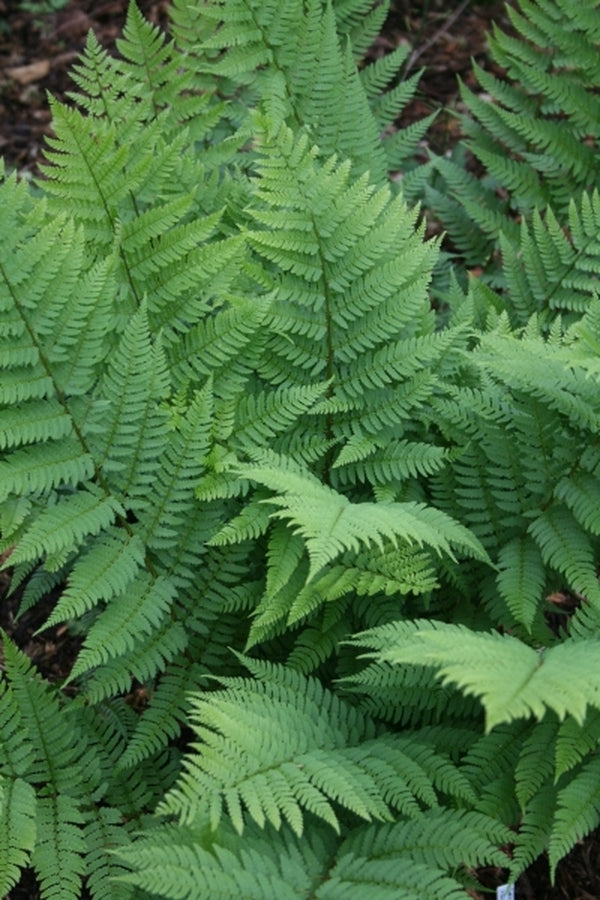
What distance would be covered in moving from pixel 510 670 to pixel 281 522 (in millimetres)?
1012

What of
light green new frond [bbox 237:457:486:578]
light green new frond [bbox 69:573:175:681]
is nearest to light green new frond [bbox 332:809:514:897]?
light green new frond [bbox 237:457:486:578]

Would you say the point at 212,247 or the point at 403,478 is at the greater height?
the point at 212,247

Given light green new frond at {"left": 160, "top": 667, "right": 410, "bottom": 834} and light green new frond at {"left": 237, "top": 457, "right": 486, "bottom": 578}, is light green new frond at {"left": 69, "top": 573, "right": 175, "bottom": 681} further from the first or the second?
light green new frond at {"left": 237, "top": 457, "right": 486, "bottom": 578}

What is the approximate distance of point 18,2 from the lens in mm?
7258

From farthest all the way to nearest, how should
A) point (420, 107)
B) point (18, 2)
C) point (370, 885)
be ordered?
point (18, 2), point (420, 107), point (370, 885)

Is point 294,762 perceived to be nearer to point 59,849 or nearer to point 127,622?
point 127,622

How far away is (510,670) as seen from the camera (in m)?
2.24

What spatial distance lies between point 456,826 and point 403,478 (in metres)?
1.08

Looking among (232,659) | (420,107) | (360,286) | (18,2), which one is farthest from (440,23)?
(232,659)

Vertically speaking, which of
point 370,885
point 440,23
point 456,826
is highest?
point 440,23

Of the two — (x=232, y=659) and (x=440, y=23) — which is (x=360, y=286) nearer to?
(x=232, y=659)

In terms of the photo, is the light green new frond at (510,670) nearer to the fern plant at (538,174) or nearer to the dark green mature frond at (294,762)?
the dark green mature frond at (294,762)

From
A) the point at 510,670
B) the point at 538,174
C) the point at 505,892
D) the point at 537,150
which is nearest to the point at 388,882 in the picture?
the point at 505,892

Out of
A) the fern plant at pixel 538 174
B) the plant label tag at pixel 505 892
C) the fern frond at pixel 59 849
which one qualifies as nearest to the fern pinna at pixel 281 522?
the fern frond at pixel 59 849
